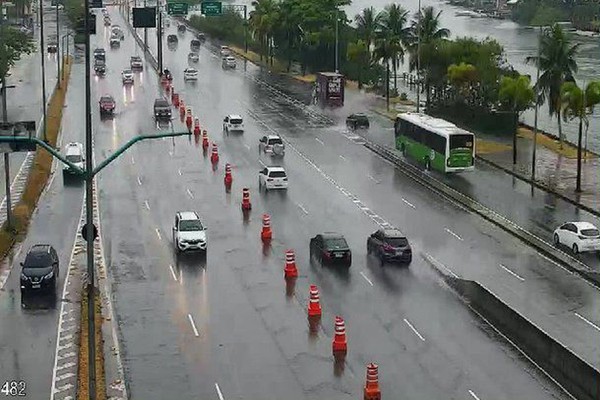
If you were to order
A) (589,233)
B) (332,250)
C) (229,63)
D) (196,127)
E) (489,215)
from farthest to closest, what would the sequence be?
1. (229,63)
2. (196,127)
3. (489,215)
4. (589,233)
5. (332,250)

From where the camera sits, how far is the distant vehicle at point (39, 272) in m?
41.0

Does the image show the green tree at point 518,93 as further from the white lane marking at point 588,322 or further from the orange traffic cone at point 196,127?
the white lane marking at point 588,322

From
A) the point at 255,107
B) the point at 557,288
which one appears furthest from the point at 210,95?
the point at 557,288

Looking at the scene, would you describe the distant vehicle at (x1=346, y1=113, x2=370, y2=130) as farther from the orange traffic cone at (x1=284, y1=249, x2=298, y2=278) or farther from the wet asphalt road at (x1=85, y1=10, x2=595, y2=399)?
the orange traffic cone at (x1=284, y1=249, x2=298, y2=278)

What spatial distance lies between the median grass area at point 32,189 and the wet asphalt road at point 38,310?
44cm

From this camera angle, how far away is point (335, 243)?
46000 mm

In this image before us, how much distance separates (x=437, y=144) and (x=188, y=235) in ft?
75.6

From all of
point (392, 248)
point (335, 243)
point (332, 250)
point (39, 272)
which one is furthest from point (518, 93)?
point (39, 272)

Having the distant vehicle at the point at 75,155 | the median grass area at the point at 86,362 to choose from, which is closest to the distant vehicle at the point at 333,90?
the distant vehicle at the point at 75,155

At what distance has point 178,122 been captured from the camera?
88125 mm

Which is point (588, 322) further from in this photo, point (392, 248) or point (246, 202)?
point (246, 202)

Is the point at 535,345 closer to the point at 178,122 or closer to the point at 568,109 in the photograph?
the point at 568,109

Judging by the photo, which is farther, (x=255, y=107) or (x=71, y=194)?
(x=255, y=107)

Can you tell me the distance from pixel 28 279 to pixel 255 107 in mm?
58897
